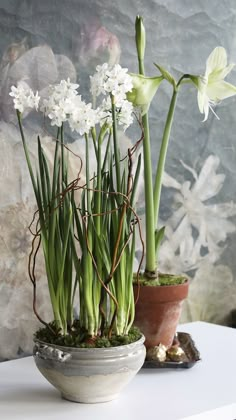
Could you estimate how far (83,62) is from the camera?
1.78 m

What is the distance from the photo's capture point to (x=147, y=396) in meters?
1.38

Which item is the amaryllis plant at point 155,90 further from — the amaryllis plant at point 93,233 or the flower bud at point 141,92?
the amaryllis plant at point 93,233

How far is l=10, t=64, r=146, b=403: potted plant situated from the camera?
1281 mm

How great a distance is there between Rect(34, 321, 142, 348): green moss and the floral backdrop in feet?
1.06

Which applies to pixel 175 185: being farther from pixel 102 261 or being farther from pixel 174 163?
pixel 102 261

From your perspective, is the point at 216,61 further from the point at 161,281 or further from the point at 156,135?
the point at 161,281

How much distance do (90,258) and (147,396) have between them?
30cm

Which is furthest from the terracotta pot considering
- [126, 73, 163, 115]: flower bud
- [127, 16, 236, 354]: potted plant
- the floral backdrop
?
[126, 73, 163, 115]: flower bud

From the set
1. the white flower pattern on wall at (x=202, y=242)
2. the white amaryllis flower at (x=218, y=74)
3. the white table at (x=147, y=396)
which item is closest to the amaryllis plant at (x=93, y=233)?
the white table at (x=147, y=396)

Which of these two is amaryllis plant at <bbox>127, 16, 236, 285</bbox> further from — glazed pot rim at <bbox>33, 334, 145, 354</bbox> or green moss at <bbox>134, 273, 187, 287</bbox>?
glazed pot rim at <bbox>33, 334, 145, 354</bbox>

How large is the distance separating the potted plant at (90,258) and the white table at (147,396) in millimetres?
43

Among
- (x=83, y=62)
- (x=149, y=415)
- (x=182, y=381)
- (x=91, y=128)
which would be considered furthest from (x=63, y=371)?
(x=83, y=62)

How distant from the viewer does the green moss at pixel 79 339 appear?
4.29 feet

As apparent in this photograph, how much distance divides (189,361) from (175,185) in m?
0.63
